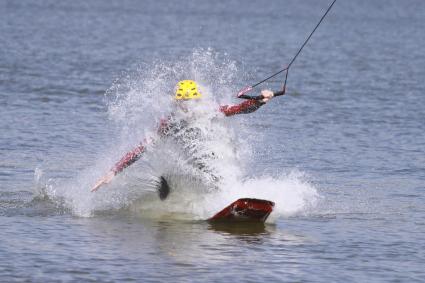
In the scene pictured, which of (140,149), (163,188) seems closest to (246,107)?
(140,149)

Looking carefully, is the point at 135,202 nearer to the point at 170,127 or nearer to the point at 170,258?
the point at 170,127

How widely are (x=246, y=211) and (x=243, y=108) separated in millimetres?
1584

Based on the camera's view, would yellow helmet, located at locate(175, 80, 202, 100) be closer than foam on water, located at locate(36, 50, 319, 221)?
Yes

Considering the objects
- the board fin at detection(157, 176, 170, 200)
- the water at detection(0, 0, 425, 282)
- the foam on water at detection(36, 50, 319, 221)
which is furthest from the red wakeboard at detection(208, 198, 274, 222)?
the board fin at detection(157, 176, 170, 200)

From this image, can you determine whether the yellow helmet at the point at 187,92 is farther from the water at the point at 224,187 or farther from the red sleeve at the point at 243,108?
the water at the point at 224,187

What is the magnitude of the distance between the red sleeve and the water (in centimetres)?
41

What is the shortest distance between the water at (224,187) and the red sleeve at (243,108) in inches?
16.2

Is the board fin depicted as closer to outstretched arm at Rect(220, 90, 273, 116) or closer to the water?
the water

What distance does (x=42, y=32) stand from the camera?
63688 millimetres

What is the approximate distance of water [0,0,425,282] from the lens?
1369cm

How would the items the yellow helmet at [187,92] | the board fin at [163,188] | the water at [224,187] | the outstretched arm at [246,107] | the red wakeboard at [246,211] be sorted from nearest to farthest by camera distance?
the water at [224,187]
the outstretched arm at [246,107]
the red wakeboard at [246,211]
the yellow helmet at [187,92]
the board fin at [163,188]

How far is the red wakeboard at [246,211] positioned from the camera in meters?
16.1

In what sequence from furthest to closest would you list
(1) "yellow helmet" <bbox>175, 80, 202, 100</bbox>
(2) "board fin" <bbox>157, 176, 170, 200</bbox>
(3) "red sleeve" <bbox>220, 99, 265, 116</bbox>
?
(2) "board fin" <bbox>157, 176, 170, 200</bbox> → (1) "yellow helmet" <bbox>175, 80, 202, 100</bbox> → (3) "red sleeve" <bbox>220, 99, 265, 116</bbox>

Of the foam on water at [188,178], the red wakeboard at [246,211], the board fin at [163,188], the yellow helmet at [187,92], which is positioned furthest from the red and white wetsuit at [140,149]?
the red wakeboard at [246,211]
